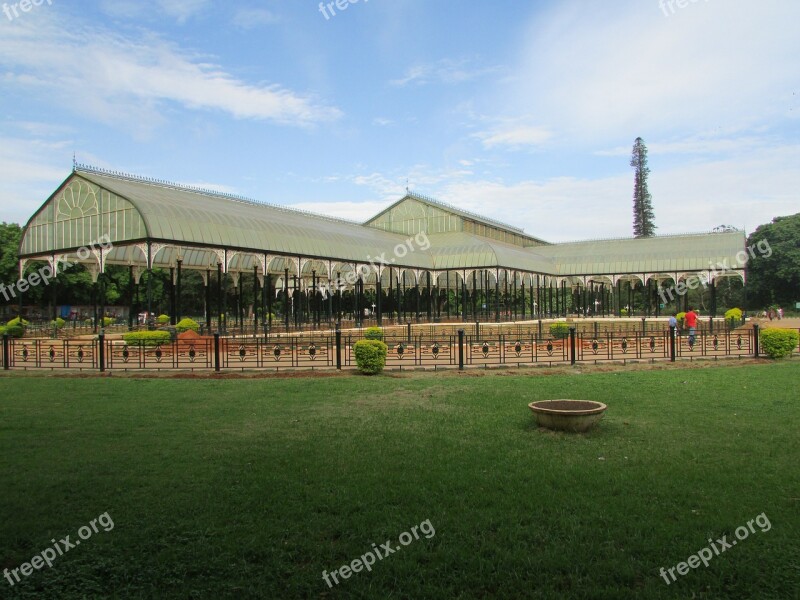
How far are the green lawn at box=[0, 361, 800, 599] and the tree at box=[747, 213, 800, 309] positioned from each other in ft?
191

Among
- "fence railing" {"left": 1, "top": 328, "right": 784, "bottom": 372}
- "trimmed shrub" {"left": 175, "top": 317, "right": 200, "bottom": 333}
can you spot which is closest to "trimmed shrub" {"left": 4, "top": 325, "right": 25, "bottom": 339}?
"trimmed shrub" {"left": 175, "top": 317, "right": 200, "bottom": 333}

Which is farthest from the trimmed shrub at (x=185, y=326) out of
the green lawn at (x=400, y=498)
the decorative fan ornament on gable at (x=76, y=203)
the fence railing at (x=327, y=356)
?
the green lawn at (x=400, y=498)

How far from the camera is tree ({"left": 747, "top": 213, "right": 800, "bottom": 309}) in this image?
190ft

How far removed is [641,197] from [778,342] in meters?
62.8

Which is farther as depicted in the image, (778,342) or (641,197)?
(641,197)

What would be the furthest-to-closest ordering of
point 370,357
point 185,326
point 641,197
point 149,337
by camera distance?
point 641,197, point 185,326, point 149,337, point 370,357

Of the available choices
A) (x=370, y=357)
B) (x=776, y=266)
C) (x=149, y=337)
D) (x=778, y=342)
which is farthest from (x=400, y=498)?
(x=776, y=266)

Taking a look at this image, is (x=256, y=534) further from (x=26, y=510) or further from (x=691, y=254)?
(x=691, y=254)

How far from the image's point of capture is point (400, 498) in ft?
18.7

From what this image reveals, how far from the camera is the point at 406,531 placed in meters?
4.98

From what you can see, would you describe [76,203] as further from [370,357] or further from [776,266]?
[776,266]

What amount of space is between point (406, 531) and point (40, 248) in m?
37.4

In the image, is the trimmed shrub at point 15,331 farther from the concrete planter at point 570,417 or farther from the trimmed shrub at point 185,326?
the concrete planter at point 570,417

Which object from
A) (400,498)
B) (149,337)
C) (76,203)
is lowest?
(400,498)
